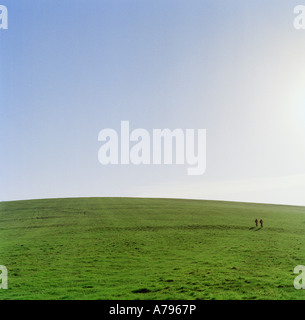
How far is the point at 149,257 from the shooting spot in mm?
31281

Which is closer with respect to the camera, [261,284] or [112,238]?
[261,284]

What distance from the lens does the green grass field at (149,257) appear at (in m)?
20.4

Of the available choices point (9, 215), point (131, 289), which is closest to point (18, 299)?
point (131, 289)

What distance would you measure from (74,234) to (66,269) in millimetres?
17199

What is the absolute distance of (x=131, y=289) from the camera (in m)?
20.5

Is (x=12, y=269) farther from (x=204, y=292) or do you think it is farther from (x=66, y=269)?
(x=204, y=292)

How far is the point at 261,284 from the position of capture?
20984 mm

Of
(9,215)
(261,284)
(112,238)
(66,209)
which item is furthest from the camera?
(66,209)

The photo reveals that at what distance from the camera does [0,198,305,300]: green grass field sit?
20406 millimetres
